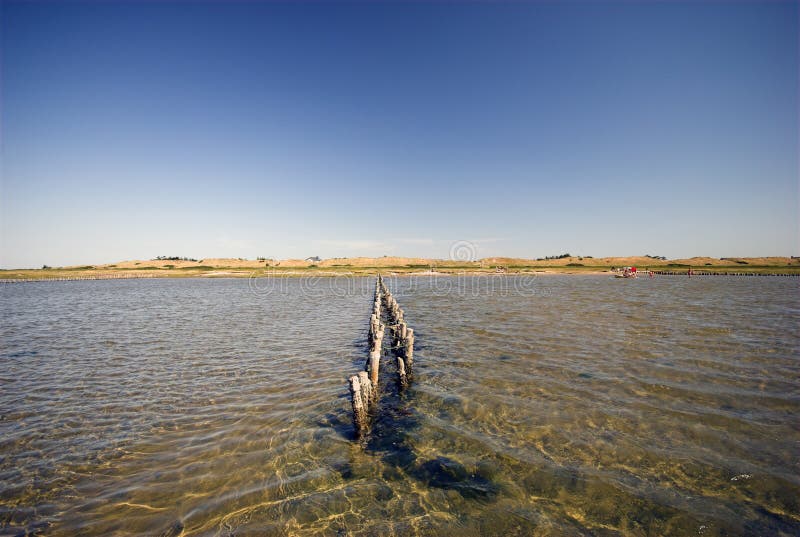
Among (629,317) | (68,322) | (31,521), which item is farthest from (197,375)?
(629,317)

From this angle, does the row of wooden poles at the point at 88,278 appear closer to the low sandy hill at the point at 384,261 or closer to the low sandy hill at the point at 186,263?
the low sandy hill at the point at 186,263

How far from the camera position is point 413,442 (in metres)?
8.19

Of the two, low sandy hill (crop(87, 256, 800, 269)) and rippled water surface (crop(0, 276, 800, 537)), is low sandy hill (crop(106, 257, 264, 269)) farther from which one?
rippled water surface (crop(0, 276, 800, 537))

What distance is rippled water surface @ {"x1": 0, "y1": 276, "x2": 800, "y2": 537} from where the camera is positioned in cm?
580

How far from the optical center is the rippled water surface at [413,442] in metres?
5.80

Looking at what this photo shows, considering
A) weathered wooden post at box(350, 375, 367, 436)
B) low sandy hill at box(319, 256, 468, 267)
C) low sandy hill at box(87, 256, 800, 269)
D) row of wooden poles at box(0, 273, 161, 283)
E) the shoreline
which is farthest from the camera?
low sandy hill at box(319, 256, 468, 267)

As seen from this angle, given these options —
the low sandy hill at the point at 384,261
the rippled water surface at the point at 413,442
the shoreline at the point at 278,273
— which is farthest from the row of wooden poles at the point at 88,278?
the rippled water surface at the point at 413,442

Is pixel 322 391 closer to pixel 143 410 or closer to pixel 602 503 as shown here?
pixel 143 410

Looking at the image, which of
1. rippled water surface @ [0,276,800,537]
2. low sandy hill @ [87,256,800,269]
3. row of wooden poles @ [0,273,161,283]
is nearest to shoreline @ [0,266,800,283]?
row of wooden poles @ [0,273,161,283]

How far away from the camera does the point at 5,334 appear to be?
21547 mm

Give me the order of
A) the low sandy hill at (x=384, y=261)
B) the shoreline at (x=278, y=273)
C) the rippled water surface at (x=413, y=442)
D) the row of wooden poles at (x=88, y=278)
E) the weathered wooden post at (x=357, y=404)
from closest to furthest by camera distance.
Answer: the rippled water surface at (x=413, y=442)
the weathered wooden post at (x=357, y=404)
the row of wooden poles at (x=88, y=278)
the shoreline at (x=278, y=273)
the low sandy hill at (x=384, y=261)

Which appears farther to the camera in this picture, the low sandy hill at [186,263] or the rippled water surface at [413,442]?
the low sandy hill at [186,263]

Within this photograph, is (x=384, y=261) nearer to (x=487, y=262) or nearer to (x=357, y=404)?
(x=487, y=262)

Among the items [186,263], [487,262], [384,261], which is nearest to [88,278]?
[186,263]
